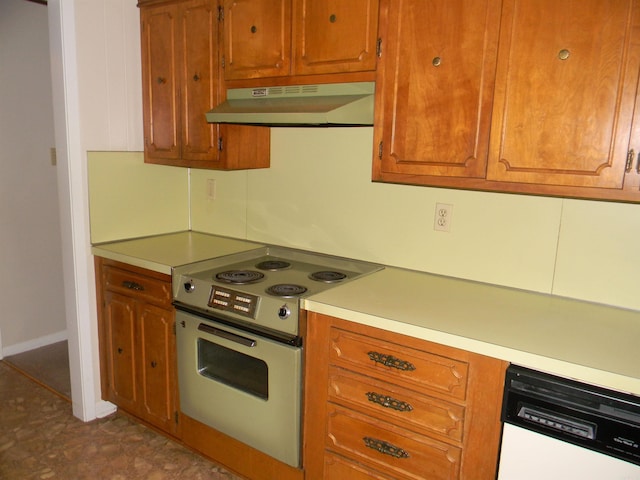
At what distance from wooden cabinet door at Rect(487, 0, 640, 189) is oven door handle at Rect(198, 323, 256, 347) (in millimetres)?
1098

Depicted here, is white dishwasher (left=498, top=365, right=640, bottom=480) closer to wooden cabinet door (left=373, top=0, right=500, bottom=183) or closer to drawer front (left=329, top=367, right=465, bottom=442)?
drawer front (left=329, top=367, right=465, bottom=442)

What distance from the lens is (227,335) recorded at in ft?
6.47

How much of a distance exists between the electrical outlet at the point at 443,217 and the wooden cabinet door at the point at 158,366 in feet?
4.06

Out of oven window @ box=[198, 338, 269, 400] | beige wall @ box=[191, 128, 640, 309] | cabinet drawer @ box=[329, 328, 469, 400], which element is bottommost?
oven window @ box=[198, 338, 269, 400]

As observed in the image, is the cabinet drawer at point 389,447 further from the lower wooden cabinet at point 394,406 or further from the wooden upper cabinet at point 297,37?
the wooden upper cabinet at point 297,37

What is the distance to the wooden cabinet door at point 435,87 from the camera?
162 cm

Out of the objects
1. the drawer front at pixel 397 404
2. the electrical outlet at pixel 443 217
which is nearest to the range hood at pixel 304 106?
the electrical outlet at pixel 443 217

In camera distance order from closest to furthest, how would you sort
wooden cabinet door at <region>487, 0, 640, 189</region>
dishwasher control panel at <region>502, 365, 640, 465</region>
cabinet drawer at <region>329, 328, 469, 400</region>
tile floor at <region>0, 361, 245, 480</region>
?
dishwasher control panel at <region>502, 365, 640, 465</region>
wooden cabinet door at <region>487, 0, 640, 189</region>
cabinet drawer at <region>329, 328, 469, 400</region>
tile floor at <region>0, 361, 245, 480</region>

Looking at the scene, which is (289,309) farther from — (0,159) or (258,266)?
(0,159)

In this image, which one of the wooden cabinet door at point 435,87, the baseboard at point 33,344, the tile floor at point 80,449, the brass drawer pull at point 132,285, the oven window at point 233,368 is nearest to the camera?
the wooden cabinet door at point 435,87

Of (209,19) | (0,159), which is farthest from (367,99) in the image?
(0,159)

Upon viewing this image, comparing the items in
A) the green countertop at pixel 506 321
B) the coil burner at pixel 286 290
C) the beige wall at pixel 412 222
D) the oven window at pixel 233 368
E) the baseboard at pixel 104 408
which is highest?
the beige wall at pixel 412 222

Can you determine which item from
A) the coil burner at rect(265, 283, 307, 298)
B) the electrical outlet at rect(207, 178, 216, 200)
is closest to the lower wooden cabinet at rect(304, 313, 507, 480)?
the coil burner at rect(265, 283, 307, 298)

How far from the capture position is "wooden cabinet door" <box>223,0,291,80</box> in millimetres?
2064
